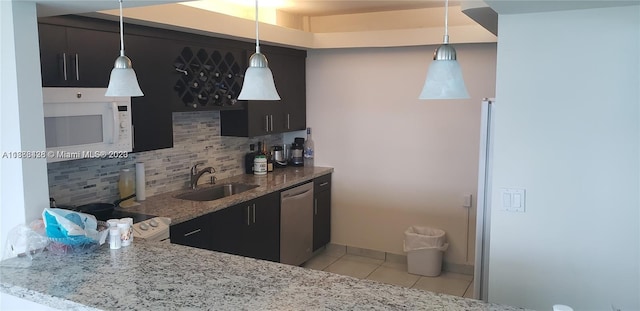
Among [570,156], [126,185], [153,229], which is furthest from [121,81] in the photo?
[570,156]

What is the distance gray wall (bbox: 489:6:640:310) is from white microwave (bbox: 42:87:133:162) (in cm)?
211

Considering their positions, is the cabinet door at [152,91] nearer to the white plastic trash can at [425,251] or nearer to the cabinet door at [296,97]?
the cabinet door at [296,97]

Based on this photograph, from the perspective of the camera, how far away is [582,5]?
2145 mm

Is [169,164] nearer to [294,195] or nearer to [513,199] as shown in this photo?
[294,195]

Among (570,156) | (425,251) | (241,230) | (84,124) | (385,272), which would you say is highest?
(84,124)

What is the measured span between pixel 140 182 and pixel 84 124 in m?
0.92

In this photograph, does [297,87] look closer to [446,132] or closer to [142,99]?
[446,132]

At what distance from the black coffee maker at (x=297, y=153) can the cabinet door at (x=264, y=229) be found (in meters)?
1.03

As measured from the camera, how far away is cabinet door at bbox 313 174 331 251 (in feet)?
16.4

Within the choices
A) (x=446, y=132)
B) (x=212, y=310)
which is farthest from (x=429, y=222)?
(x=212, y=310)

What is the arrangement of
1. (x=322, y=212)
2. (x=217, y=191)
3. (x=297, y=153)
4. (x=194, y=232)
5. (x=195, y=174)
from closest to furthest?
(x=194, y=232), (x=195, y=174), (x=217, y=191), (x=322, y=212), (x=297, y=153)

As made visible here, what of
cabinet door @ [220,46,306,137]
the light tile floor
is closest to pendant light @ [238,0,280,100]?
cabinet door @ [220,46,306,137]

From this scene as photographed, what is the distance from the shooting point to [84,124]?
278cm

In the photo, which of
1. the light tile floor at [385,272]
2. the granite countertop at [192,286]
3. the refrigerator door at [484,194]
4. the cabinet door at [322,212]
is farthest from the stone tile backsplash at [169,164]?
the refrigerator door at [484,194]
